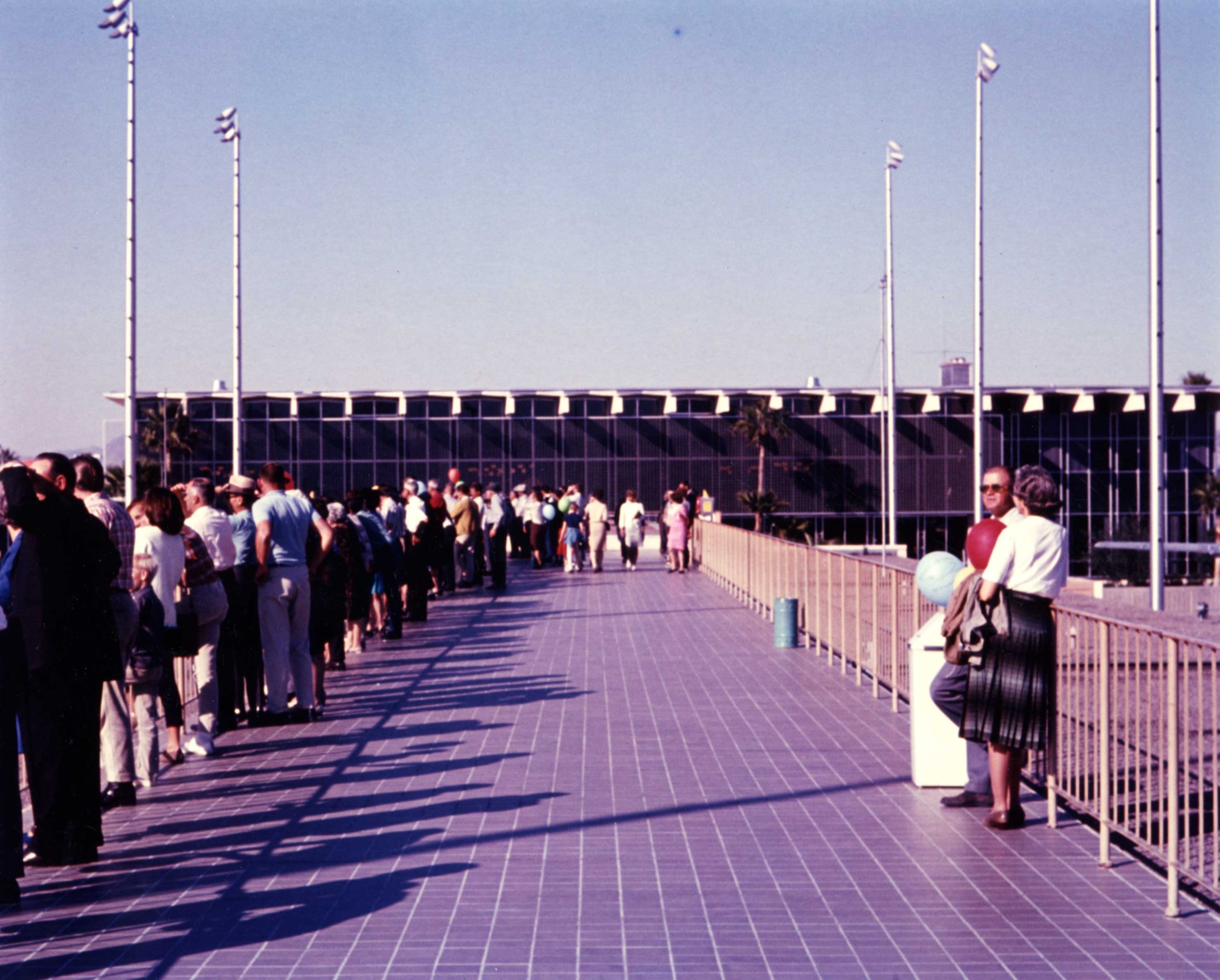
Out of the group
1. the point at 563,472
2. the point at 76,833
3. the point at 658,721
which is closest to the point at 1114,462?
the point at 563,472

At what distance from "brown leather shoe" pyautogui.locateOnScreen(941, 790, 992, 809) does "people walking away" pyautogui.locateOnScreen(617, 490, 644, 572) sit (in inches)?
1031

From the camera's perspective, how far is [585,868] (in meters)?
6.89

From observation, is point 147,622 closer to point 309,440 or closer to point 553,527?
point 553,527

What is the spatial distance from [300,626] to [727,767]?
11.8 feet

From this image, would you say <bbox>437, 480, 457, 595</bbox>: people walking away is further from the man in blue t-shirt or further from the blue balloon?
the blue balloon

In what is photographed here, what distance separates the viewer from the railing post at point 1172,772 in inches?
237

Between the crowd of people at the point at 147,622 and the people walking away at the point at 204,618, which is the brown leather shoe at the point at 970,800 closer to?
the crowd of people at the point at 147,622

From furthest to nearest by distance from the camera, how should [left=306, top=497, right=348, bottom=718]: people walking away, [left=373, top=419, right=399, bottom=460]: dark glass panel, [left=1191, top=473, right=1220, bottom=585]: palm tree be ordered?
[left=373, top=419, right=399, bottom=460]: dark glass panel < [left=1191, top=473, right=1220, bottom=585]: palm tree < [left=306, top=497, right=348, bottom=718]: people walking away

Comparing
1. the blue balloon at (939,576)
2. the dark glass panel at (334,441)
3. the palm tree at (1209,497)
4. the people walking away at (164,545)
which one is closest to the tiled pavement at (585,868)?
the people walking away at (164,545)

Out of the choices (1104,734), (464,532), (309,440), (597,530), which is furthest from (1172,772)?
(309,440)

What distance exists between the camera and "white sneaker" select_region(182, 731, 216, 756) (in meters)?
10.1

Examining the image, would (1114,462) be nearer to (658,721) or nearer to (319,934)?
(658,721)

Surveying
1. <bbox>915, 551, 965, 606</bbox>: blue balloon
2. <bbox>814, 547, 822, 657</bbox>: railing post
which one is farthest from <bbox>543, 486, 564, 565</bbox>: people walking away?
<bbox>915, 551, 965, 606</bbox>: blue balloon

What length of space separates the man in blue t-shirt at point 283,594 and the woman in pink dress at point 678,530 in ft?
70.7
